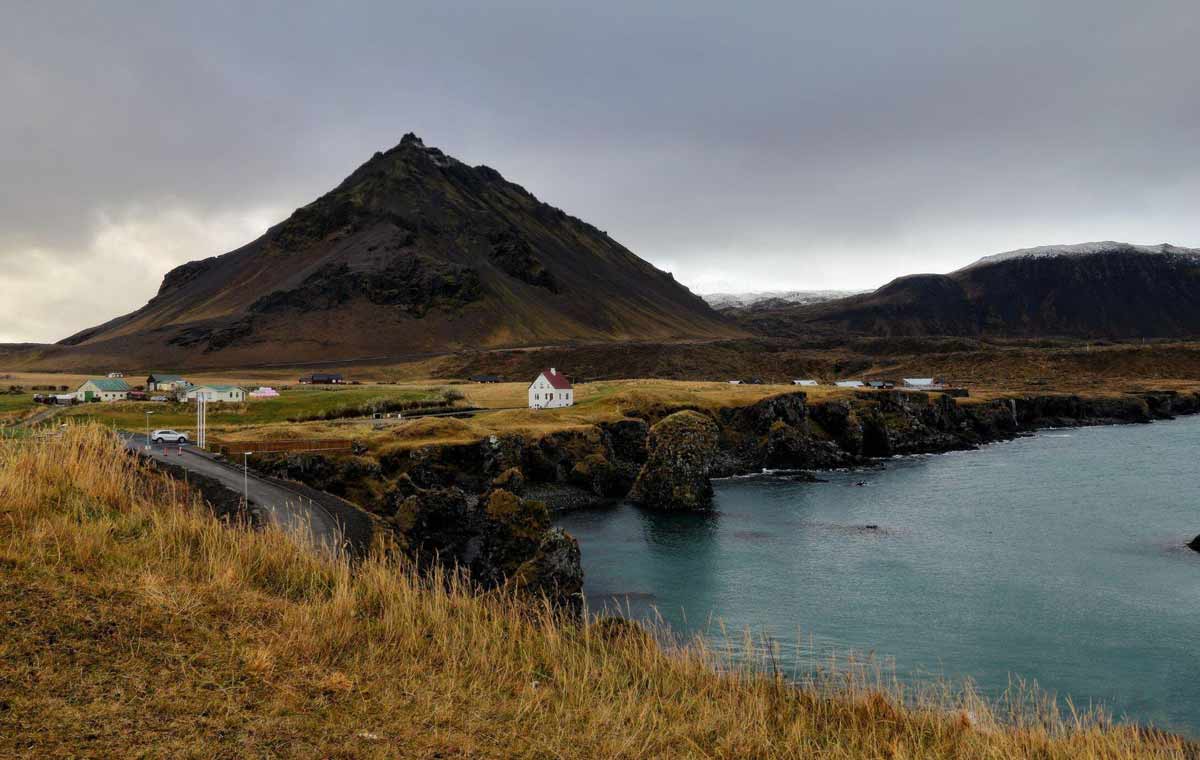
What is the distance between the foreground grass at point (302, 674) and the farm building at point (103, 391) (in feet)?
307

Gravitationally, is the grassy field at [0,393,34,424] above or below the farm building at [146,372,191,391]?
below

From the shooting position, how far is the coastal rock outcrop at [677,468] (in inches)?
2159

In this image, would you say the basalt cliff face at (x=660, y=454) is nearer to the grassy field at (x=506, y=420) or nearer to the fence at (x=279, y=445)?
the grassy field at (x=506, y=420)

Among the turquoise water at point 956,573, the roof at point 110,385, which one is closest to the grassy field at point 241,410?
the roof at point 110,385

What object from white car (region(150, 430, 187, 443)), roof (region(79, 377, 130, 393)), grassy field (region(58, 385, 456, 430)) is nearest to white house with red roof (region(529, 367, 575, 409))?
grassy field (region(58, 385, 456, 430))

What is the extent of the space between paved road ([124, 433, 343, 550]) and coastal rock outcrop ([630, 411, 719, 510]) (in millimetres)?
30813

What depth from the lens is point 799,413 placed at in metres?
80.3

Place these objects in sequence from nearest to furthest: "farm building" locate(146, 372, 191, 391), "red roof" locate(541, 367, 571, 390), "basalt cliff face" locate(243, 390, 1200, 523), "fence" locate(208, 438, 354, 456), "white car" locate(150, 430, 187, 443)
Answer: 1. "basalt cliff face" locate(243, 390, 1200, 523)
2. "fence" locate(208, 438, 354, 456)
3. "white car" locate(150, 430, 187, 443)
4. "red roof" locate(541, 367, 571, 390)
5. "farm building" locate(146, 372, 191, 391)

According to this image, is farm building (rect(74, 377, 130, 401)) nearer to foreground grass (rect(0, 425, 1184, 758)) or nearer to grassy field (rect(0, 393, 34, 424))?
grassy field (rect(0, 393, 34, 424))

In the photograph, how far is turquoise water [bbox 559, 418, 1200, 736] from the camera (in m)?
26.9

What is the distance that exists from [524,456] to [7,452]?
148ft

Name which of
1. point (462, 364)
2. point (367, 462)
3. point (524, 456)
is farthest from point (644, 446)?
point (462, 364)

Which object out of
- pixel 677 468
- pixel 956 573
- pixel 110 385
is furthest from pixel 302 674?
pixel 110 385

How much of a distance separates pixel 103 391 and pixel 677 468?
8000cm
